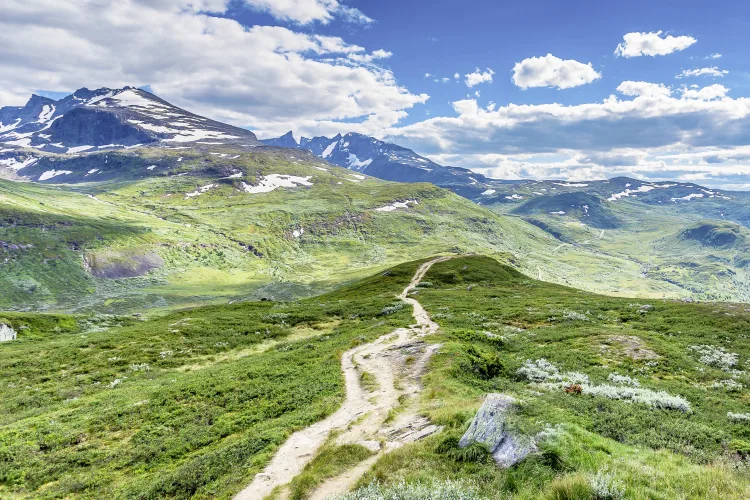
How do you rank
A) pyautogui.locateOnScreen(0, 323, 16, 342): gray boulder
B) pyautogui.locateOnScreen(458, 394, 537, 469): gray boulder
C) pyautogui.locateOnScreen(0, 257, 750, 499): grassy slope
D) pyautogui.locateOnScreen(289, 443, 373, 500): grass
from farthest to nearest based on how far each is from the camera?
pyautogui.locateOnScreen(0, 323, 16, 342): gray boulder → pyautogui.locateOnScreen(289, 443, 373, 500): grass → pyautogui.locateOnScreen(0, 257, 750, 499): grassy slope → pyautogui.locateOnScreen(458, 394, 537, 469): gray boulder

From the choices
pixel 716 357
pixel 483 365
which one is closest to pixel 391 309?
pixel 483 365

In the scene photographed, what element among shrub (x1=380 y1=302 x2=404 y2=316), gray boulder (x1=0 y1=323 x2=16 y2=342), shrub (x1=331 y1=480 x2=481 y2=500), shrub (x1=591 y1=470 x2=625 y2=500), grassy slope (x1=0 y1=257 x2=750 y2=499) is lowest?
gray boulder (x1=0 y1=323 x2=16 y2=342)

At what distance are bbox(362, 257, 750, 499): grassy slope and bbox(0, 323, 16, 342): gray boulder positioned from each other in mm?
70177

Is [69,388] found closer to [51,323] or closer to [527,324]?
[51,323]

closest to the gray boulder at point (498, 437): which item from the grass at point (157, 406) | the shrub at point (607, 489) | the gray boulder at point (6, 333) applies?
the shrub at point (607, 489)

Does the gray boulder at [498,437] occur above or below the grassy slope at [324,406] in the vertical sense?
above

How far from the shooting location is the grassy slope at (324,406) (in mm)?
14172

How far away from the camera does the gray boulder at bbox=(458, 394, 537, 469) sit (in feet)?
46.1

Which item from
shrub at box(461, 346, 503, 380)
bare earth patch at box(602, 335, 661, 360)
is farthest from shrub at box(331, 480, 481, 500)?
bare earth patch at box(602, 335, 661, 360)

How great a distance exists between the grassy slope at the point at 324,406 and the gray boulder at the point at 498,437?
1.92 feet

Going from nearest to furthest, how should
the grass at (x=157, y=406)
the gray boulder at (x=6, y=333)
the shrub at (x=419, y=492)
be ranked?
the shrub at (x=419, y=492) → the grass at (x=157, y=406) → the gray boulder at (x=6, y=333)

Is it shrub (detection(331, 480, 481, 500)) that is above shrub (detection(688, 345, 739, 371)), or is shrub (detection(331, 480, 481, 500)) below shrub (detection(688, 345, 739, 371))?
above

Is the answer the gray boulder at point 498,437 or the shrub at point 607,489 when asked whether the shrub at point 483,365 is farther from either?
the shrub at point 607,489

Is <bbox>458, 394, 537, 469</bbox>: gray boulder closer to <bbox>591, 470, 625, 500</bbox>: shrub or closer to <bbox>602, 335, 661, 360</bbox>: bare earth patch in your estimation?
<bbox>591, 470, 625, 500</bbox>: shrub
